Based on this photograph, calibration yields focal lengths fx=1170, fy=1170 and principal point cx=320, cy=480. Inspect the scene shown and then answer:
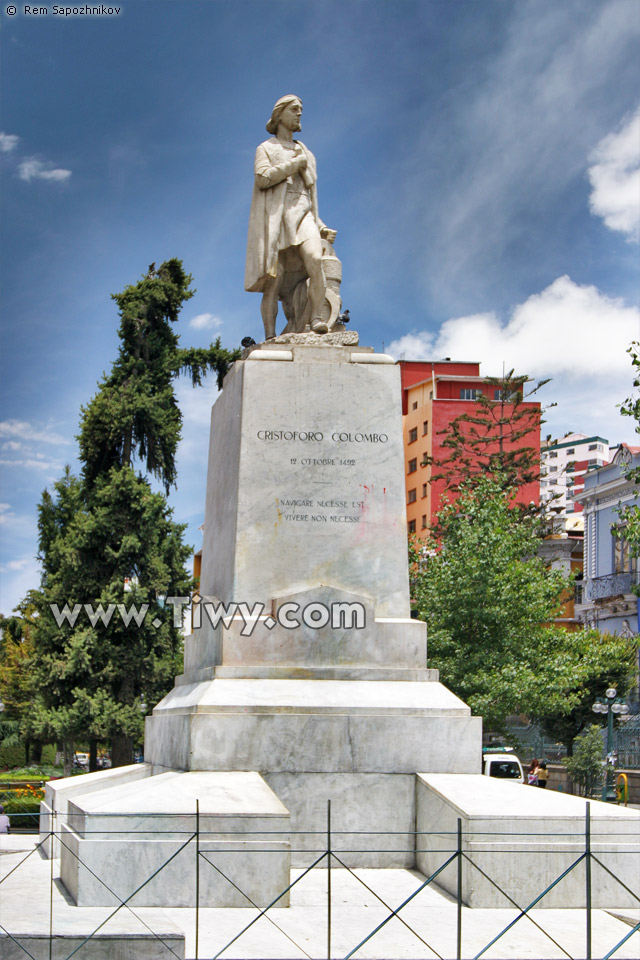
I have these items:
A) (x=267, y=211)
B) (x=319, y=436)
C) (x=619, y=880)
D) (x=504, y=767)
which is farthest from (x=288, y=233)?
(x=504, y=767)

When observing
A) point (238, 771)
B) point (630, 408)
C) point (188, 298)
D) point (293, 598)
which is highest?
point (188, 298)

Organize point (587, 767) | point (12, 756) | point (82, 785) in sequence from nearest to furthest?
1. point (82, 785)
2. point (587, 767)
3. point (12, 756)

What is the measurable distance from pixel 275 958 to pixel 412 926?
128 centimetres

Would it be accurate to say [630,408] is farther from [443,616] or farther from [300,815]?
[300,815]

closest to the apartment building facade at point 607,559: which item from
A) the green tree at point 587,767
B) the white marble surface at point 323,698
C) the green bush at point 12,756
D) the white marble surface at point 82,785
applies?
the green tree at point 587,767

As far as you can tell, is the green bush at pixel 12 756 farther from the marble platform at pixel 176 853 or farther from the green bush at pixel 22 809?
the marble platform at pixel 176 853

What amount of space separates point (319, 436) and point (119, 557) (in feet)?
66.1

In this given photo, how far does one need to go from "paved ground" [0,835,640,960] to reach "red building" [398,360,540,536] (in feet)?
167

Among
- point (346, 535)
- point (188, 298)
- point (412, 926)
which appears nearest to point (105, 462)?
point (188, 298)

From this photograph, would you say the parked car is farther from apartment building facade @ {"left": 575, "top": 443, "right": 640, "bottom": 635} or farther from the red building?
the red building

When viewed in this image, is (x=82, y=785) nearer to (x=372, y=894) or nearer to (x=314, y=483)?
(x=314, y=483)

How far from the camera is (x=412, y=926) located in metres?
8.09

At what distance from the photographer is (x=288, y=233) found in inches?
520

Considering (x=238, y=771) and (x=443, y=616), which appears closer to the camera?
→ (x=238, y=771)
